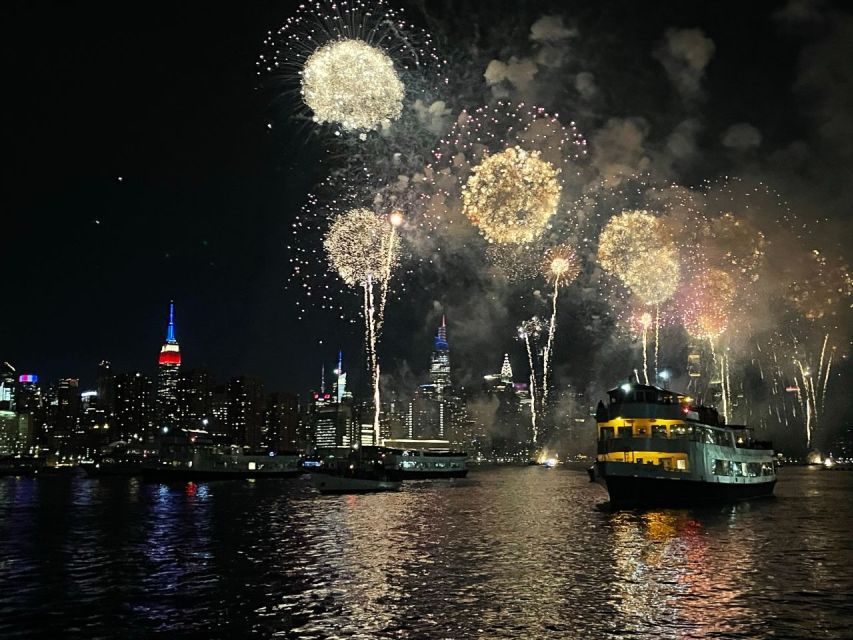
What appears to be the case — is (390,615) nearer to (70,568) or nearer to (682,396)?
(70,568)

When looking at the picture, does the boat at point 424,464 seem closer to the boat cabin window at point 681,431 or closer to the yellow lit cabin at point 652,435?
the yellow lit cabin at point 652,435

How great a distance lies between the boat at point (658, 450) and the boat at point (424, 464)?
263 ft

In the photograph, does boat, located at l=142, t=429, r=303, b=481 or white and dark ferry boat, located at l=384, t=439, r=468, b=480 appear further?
boat, located at l=142, t=429, r=303, b=481

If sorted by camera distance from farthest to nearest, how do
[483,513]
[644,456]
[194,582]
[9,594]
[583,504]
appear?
[583,504] → [644,456] → [483,513] → [194,582] → [9,594]

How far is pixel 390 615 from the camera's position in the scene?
23953 mm

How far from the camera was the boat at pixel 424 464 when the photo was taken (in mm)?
148000

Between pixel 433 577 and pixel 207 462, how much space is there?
453 ft

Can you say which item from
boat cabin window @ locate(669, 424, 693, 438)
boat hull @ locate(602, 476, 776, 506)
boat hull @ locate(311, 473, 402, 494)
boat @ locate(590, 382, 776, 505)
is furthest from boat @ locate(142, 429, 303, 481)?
boat cabin window @ locate(669, 424, 693, 438)

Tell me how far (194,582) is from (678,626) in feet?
61.7

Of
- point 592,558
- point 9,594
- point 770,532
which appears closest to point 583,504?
point 770,532

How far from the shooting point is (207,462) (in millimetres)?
159000

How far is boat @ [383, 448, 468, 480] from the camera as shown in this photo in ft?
486

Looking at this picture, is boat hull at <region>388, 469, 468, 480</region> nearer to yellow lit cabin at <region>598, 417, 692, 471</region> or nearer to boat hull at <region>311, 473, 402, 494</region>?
boat hull at <region>311, 473, 402, 494</region>

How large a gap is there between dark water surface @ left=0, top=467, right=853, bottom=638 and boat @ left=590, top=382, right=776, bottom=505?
466 cm
